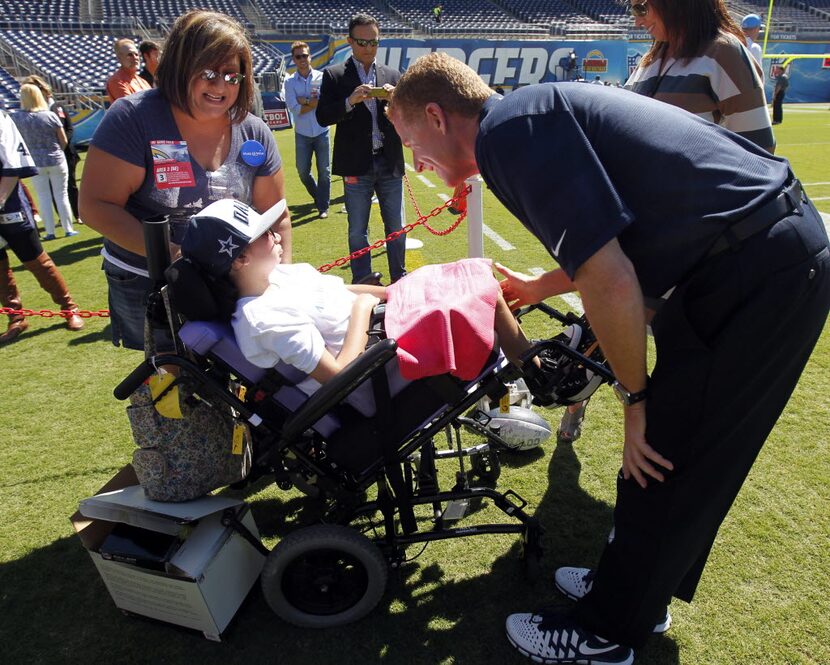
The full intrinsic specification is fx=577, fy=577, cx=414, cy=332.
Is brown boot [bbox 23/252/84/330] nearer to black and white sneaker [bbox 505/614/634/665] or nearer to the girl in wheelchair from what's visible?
the girl in wheelchair

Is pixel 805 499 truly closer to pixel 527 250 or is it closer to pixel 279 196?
pixel 279 196

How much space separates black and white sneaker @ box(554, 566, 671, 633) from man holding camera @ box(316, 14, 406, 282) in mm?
3101

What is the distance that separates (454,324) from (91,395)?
127 inches

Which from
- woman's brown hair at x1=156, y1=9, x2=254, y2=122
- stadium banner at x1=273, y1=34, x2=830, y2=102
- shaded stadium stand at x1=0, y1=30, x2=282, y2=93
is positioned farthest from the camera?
stadium banner at x1=273, y1=34, x2=830, y2=102

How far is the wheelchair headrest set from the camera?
1.85m

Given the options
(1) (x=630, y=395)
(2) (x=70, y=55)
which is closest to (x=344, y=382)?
(1) (x=630, y=395)

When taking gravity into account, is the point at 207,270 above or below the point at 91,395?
above

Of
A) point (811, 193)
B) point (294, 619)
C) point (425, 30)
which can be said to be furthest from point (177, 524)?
point (425, 30)

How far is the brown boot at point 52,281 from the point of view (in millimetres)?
5012

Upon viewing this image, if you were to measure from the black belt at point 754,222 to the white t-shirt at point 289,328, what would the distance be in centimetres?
120

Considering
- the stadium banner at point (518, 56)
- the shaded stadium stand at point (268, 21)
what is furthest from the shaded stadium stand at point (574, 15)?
the stadium banner at point (518, 56)

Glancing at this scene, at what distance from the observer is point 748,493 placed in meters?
2.74

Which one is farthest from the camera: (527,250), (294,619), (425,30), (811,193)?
(425,30)

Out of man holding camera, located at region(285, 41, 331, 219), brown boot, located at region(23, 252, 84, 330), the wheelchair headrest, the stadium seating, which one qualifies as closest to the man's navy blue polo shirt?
the wheelchair headrest
